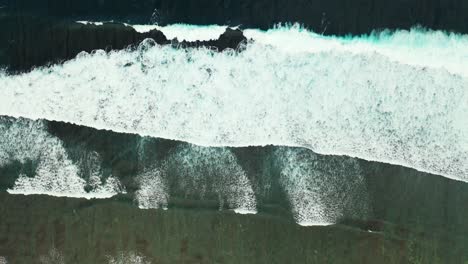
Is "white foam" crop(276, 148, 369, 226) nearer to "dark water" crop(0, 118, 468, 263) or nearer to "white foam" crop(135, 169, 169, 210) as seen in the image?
"dark water" crop(0, 118, 468, 263)

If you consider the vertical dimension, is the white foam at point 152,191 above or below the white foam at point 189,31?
below

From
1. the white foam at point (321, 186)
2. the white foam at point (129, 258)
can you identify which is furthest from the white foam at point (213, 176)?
the white foam at point (129, 258)

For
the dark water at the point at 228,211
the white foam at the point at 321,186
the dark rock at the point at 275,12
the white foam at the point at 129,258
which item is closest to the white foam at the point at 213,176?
the dark water at the point at 228,211

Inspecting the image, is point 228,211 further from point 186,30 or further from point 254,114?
point 186,30

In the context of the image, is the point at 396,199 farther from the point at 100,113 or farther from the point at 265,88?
the point at 100,113

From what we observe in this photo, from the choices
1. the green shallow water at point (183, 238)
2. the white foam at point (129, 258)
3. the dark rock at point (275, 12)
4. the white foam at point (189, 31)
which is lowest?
the white foam at point (129, 258)

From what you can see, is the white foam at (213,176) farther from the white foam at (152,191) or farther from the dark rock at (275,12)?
the dark rock at (275,12)

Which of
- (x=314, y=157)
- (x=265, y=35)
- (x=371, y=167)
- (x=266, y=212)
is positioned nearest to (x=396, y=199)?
(x=371, y=167)

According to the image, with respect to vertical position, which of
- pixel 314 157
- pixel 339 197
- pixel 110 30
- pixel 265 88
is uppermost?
pixel 110 30
